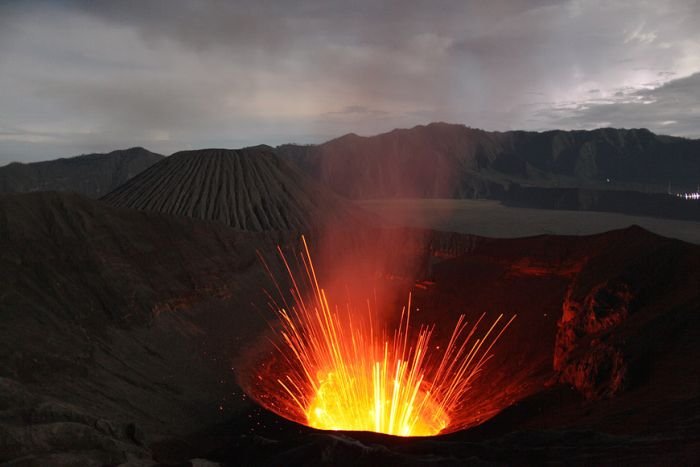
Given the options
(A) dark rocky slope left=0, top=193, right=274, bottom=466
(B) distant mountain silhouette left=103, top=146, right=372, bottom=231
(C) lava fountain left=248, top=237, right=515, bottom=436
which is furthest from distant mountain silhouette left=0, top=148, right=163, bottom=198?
(C) lava fountain left=248, top=237, right=515, bottom=436

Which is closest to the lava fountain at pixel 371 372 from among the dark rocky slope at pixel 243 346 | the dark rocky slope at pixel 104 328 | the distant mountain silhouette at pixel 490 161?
the dark rocky slope at pixel 243 346

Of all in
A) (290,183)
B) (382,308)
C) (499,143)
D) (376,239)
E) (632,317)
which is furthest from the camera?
(499,143)

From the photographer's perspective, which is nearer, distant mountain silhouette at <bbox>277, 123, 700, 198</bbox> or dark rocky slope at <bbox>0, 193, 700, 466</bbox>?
dark rocky slope at <bbox>0, 193, 700, 466</bbox>

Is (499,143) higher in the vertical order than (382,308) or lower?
higher

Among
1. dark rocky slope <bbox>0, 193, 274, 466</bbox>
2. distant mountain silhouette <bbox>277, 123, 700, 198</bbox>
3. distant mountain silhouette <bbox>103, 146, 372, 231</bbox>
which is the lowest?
dark rocky slope <bbox>0, 193, 274, 466</bbox>

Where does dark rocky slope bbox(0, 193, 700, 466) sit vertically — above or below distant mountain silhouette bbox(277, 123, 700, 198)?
below

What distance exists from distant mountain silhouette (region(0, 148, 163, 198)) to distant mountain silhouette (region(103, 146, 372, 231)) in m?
47.8

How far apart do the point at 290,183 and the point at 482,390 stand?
3854 centimetres

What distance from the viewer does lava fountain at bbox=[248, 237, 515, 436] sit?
62.3 feet

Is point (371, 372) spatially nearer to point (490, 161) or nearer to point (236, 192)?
point (236, 192)

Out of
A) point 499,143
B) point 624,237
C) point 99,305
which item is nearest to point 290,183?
point 99,305

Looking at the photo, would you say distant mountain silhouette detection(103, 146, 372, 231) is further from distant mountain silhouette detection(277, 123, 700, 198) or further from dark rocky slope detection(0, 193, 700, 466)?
distant mountain silhouette detection(277, 123, 700, 198)

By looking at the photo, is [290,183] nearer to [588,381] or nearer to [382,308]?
[382,308]

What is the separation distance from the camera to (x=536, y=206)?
87500 millimetres
